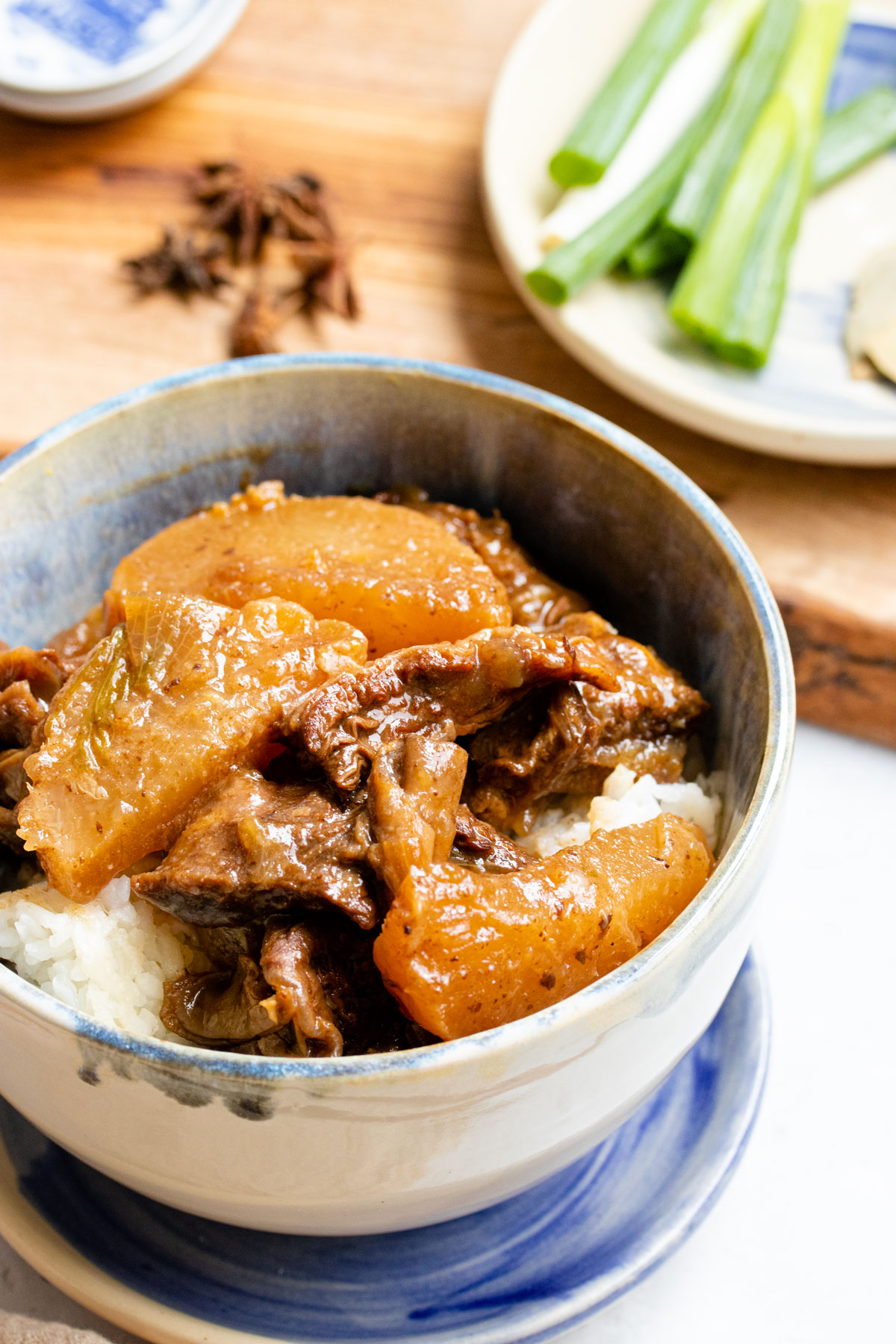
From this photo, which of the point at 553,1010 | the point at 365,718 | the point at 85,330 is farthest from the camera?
the point at 85,330

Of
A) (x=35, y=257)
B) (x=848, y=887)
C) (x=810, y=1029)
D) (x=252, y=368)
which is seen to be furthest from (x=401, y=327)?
(x=810, y=1029)

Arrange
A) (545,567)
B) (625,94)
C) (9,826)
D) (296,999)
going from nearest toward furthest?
1. (296,999)
2. (9,826)
3. (545,567)
4. (625,94)

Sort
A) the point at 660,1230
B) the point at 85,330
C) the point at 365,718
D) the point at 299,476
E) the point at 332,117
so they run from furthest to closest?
the point at 332,117 → the point at 85,330 → the point at 299,476 → the point at 660,1230 → the point at 365,718

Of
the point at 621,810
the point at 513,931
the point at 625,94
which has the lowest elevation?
the point at 621,810

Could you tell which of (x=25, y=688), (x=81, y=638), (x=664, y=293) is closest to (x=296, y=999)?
(x=25, y=688)

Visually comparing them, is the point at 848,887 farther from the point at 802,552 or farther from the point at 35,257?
the point at 35,257

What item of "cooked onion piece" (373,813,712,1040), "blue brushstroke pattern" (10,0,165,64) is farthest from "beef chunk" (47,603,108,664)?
"blue brushstroke pattern" (10,0,165,64)

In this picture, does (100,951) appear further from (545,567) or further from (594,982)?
(545,567)
